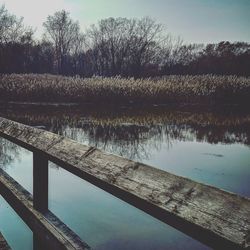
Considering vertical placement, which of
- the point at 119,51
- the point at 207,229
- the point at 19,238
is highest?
the point at 119,51

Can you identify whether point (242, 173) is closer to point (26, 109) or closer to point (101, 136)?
point (101, 136)

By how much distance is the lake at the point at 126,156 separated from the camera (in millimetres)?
4066

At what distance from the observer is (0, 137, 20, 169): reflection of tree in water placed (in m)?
7.11

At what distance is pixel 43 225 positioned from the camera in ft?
5.78

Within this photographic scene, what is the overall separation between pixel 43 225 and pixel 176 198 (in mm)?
1020

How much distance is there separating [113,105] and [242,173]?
12.5 meters

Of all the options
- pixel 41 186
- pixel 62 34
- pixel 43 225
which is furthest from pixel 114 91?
pixel 62 34

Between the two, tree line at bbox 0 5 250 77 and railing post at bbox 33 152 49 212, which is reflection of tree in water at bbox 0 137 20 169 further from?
tree line at bbox 0 5 250 77

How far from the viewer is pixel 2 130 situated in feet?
7.85

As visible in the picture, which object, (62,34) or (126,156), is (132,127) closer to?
(126,156)

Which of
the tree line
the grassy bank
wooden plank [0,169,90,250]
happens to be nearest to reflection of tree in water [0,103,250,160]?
the grassy bank

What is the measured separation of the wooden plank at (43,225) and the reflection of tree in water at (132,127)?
18.3 feet

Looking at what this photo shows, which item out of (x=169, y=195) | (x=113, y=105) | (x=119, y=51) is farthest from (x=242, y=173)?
(x=119, y=51)

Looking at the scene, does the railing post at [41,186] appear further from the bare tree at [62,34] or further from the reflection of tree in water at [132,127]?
the bare tree at [62,34]
